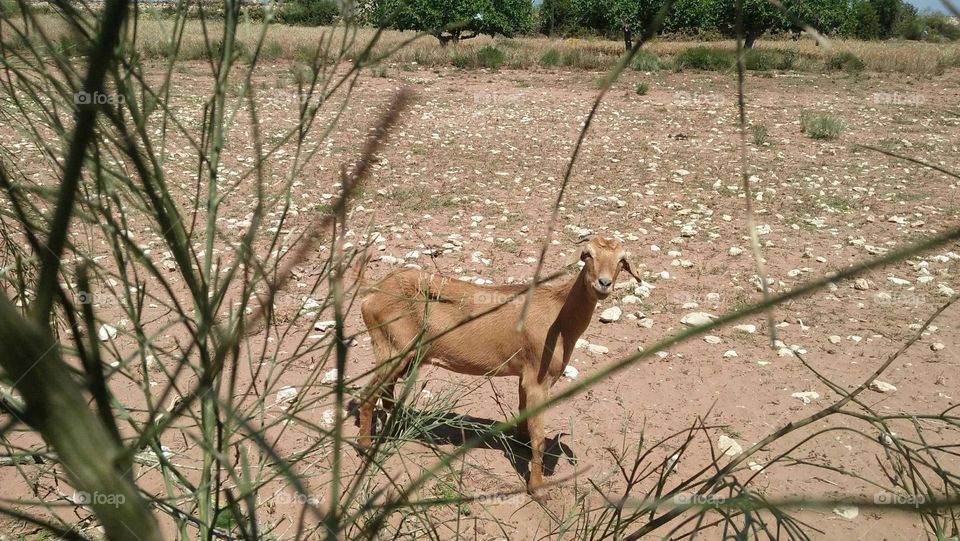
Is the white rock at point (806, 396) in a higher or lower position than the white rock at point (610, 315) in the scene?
lower

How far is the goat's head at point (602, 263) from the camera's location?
421 cm

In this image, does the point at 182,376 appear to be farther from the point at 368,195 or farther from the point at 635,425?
the point at 368,195

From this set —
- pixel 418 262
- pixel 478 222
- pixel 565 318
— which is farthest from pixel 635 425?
pixel 478 222

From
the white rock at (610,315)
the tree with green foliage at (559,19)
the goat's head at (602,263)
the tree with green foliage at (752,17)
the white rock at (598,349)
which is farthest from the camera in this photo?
the tree with green foliage at (559,19)

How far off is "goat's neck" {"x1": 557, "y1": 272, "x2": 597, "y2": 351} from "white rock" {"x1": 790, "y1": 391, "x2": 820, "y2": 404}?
1749 mm

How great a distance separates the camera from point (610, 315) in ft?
20.6

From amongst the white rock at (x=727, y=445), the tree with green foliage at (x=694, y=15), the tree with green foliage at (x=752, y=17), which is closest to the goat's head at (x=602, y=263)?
the white rock at (x=727, y=445)

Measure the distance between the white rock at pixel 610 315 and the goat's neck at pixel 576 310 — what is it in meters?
1.64

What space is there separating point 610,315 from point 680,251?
6.02ft

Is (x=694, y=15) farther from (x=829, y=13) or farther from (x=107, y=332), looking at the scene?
(x=107, y=332)

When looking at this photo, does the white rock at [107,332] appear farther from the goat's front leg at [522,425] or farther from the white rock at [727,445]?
the white rock at [727,445]

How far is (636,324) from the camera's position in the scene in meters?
6.19

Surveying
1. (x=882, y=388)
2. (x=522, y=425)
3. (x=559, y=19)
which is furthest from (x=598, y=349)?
(x=559, y=19)

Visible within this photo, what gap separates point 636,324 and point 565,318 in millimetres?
1782
